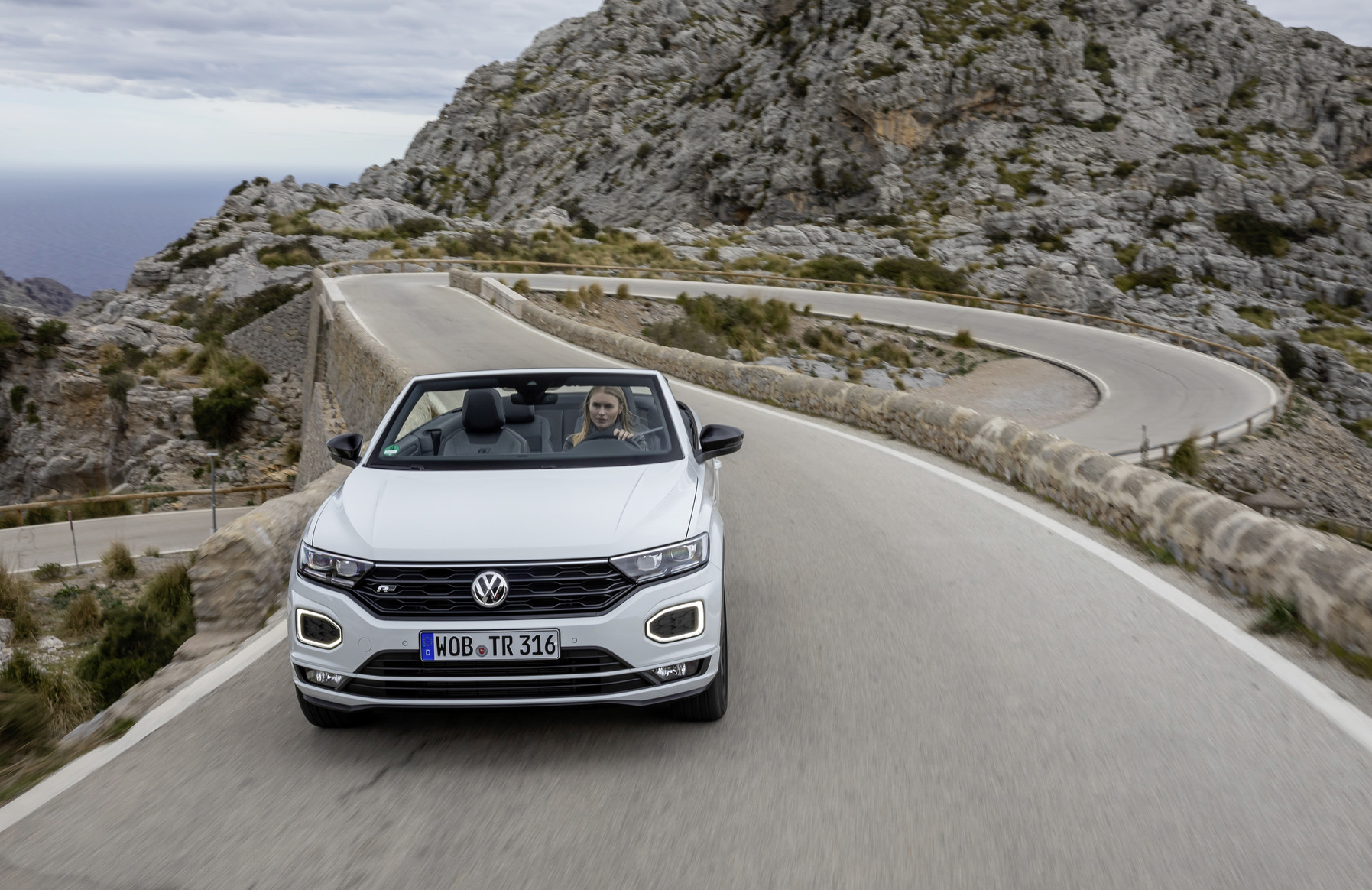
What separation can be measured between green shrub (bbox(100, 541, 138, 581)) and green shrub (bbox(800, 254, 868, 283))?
37052 millimetres

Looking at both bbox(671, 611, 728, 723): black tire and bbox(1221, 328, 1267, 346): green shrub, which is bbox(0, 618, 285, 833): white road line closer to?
bbox(671, 611, 728, 723): black tire

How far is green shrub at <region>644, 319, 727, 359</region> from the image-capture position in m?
32.2

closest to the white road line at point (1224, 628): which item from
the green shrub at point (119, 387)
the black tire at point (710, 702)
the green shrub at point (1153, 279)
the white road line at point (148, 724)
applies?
the black tire at point (710, 702)

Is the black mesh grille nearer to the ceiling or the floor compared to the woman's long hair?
nearer to the floor

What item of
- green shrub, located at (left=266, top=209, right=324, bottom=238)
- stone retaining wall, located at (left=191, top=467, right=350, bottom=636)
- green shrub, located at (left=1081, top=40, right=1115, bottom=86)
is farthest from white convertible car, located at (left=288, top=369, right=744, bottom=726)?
green shrub, located at (left=1081, top=40, right=1115, bottom=86)

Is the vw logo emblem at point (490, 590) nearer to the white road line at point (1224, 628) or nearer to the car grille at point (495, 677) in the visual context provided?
the car grille at point (495, 677)

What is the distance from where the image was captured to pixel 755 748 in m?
3.82

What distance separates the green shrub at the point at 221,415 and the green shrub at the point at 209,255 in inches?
1168

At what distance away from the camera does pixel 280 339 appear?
46781 mm

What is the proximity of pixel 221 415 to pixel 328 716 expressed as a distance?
126ft

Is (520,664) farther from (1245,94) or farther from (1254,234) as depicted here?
(1245,94)

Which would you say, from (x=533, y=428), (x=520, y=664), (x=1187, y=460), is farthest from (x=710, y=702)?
(x=1187, y=460)

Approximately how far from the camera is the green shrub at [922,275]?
5334 cm

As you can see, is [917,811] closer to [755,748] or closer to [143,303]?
[755,748]
